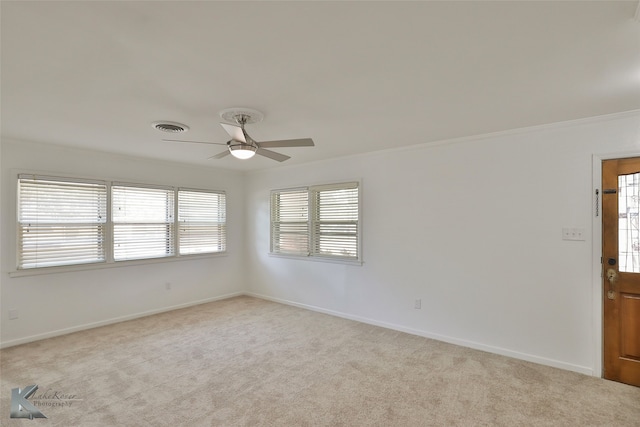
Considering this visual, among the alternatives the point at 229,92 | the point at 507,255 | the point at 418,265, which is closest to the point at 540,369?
the point at 507,255

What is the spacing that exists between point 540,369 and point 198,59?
396cm

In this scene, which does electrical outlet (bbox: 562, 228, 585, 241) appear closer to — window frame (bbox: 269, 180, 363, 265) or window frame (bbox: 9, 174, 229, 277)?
Result: window frame (bbox: 269, 180, 363, 265)

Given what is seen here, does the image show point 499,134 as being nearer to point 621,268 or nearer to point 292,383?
point 621,268

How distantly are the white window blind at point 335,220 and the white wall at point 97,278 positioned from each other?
6.30 feet

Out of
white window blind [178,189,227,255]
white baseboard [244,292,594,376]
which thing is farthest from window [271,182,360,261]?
white window blind [178,189,227,255]

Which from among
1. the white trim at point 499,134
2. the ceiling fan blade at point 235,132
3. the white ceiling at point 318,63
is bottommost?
the ceiling fan blade at point 235,132

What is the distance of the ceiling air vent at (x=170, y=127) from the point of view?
3045 mm

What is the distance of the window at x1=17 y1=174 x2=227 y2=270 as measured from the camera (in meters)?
3.82

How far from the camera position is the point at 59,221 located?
3980 millimetres

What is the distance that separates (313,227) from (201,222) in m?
2.05

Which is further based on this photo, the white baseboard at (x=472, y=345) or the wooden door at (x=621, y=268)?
the white baseboard at (x=472, y=345)

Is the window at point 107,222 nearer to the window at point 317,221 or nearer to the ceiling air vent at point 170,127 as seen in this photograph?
the window at point 317,221

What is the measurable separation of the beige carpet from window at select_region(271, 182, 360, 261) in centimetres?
134

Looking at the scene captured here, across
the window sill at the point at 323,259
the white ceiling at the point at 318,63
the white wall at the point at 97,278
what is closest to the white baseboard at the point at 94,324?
the white wall at the point at 97,278
